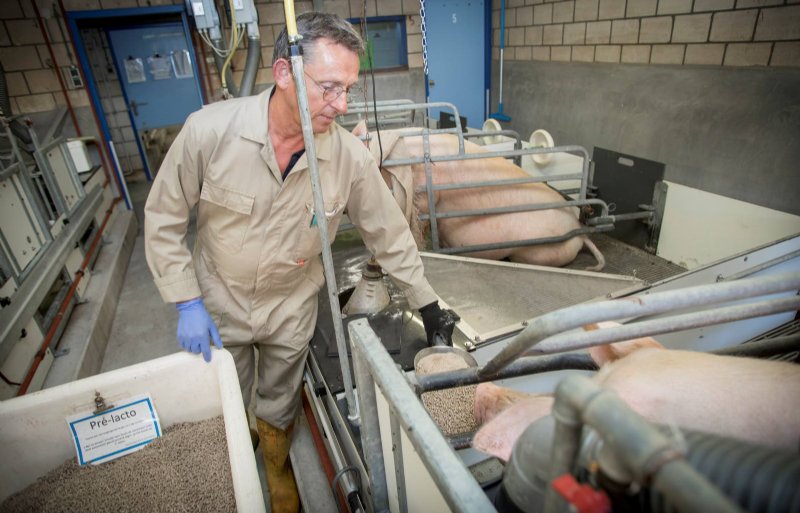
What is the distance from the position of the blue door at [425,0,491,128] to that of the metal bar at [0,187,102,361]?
4.93 m

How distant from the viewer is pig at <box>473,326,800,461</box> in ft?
2.23

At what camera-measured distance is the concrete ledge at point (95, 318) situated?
246 centimetres

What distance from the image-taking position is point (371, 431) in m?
0.95

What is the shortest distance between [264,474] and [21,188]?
2217 mm

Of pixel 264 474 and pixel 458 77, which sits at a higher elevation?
pixel 458 77

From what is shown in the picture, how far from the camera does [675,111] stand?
139 inches

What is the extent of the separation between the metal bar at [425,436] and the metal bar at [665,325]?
0.89 feet

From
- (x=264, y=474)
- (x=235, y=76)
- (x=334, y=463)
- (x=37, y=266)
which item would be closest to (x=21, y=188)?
(x=37, y=266)

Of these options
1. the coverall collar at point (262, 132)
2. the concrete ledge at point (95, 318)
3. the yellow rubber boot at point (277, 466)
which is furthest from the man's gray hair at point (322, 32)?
the concrete ledge at point (95, 318)

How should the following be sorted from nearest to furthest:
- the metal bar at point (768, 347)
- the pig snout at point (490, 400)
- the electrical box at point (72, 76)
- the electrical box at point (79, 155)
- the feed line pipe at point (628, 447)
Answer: the feed line pipe at point (628, 447)
the metal bar at point (768, 347)
the pig snout at point (490, 400)
the electrical box at point (79, 155)
the electrical box at point (72, 76)

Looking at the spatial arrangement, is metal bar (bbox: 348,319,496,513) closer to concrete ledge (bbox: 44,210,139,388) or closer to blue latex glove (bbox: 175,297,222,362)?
blue latex glove (bbox: 175,297,222,362)

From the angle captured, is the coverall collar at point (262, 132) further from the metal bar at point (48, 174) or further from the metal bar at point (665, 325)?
the metal bar at point (48, 174)

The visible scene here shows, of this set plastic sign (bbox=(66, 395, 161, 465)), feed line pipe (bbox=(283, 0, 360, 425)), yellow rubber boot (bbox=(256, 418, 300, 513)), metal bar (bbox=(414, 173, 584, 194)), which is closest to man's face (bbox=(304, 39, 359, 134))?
feed line pipe (bbox=(283, 0, 360, 425))

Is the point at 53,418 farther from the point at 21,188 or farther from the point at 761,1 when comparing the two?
the point at 761,1
